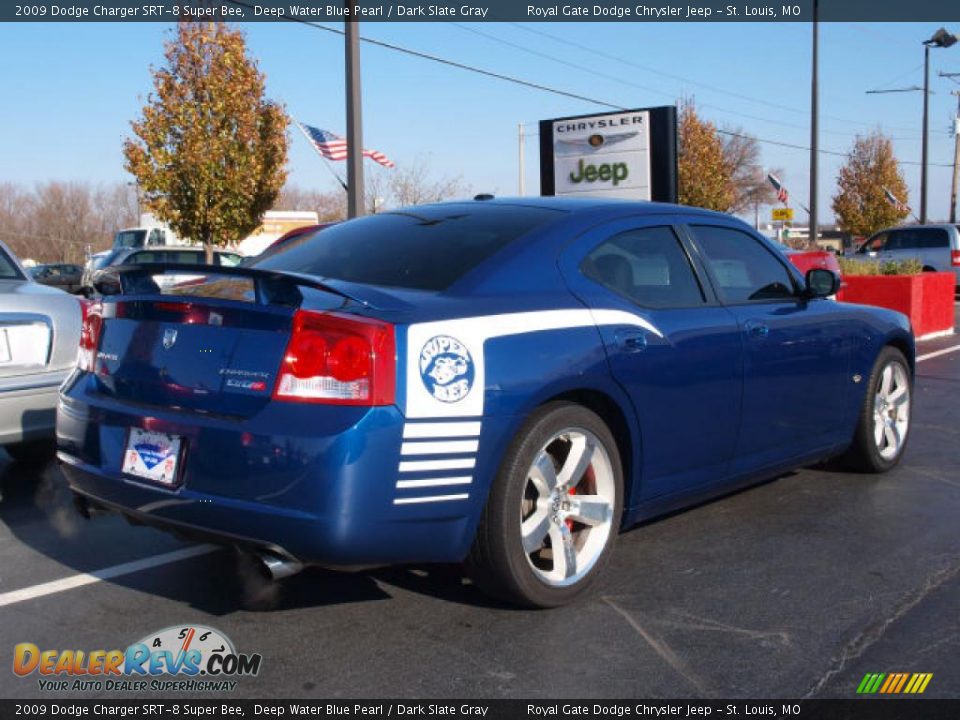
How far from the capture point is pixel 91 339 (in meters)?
4.03

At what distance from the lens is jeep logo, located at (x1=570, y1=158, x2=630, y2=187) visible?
16109mm

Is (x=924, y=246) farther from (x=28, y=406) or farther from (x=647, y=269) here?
(x=28, y=406)

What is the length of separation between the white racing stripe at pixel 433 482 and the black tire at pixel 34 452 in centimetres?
391

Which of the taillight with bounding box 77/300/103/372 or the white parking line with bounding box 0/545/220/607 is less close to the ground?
the taillight with bounding box 77/300/103/372

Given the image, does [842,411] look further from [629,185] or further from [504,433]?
[629,185]

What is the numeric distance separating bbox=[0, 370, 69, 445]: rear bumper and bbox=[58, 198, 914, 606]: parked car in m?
1.65

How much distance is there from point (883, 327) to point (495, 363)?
330 centimetres

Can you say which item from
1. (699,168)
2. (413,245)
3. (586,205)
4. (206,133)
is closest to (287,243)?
(413,245)

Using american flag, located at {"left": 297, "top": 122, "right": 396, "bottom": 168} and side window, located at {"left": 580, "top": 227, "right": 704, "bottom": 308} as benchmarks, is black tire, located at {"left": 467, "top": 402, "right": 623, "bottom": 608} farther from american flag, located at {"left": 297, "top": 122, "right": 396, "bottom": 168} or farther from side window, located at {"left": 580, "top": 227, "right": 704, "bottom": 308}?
american flag, located at {"left": 297, "top": 122, "right": 396, "bottom": 168}

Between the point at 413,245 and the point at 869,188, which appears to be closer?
the point at 413,245

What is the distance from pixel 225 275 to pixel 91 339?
79cm

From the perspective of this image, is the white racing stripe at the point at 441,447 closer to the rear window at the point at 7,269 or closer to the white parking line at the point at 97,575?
the white parking line at the point at 97,575

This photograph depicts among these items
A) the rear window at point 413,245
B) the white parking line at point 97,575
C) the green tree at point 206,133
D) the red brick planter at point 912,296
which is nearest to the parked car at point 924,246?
the red brick planter at point 912,296
